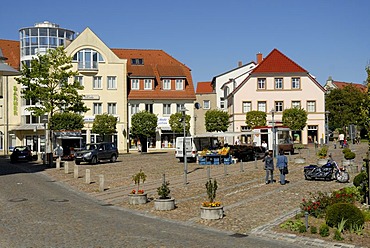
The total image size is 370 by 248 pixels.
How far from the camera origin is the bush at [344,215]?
12945mm

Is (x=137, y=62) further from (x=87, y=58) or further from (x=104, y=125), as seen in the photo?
(x=104, y=125)

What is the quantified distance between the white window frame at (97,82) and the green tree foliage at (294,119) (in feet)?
74.2

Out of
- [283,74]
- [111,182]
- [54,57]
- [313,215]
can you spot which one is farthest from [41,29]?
[313,215]

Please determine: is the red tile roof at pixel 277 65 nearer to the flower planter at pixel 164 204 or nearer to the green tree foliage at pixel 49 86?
the green tree foliage at pixel 49 86

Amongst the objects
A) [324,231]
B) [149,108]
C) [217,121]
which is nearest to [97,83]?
[149,108]

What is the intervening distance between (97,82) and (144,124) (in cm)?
868

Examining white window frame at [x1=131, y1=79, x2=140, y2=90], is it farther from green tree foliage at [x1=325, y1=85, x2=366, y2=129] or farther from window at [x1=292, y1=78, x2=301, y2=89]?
green tree foliage at [x1=325, y1=85, x2=366, y2=129]

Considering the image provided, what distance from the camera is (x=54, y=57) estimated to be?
4362 cm

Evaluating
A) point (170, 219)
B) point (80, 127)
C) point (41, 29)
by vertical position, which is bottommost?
point (170, 219)

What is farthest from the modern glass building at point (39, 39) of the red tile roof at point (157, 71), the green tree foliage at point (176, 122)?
the green tree foliage at point (176, 122)

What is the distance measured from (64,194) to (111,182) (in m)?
4.42

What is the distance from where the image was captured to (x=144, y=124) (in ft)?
198

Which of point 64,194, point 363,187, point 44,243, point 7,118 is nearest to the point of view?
point 44,243

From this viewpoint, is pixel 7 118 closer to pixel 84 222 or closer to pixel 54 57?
pixel 54 57
